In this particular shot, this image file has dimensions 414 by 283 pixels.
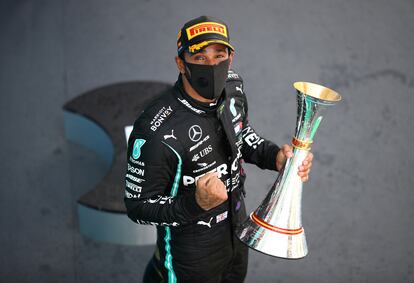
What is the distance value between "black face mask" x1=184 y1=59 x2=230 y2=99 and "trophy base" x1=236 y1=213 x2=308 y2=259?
61cm

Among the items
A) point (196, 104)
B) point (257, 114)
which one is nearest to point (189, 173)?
point (196, 104)

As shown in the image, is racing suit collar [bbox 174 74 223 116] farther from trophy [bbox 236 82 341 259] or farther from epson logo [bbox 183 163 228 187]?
trophy [bbox 236 82 341 259]

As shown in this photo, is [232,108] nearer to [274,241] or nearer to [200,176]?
[200,176]

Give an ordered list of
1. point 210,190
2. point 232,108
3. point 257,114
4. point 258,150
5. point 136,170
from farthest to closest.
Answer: point 257,114 → point 258,150 → point 232,108 → point 136,170 → point 210,190

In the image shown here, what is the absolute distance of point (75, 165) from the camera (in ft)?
14.4

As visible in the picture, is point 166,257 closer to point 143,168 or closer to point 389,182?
point 143,168

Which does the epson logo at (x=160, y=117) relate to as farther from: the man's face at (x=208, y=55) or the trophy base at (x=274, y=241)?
the trophy base at (x=274, y=241)

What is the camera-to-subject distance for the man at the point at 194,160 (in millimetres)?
2061

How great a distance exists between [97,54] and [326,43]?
2.26 m

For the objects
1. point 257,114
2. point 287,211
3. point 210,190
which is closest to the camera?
point 210,190

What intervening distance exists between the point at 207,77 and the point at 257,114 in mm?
2573

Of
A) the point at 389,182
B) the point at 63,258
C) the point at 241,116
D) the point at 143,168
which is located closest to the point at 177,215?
the point at 143,168

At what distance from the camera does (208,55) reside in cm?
206

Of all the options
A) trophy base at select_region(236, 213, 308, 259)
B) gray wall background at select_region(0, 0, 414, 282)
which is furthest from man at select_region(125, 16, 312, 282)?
gray wall background at select_region(0, 0, 414, 282)
